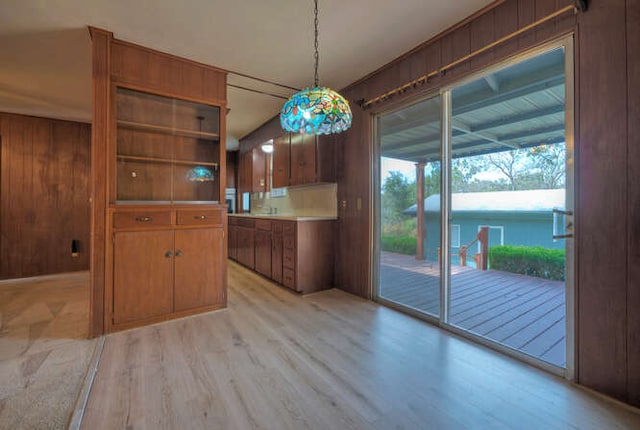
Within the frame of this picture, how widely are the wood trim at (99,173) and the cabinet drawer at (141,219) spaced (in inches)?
4.1

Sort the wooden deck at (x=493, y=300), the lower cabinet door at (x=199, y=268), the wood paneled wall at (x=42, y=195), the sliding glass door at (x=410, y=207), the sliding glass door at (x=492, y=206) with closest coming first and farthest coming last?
the sliding glass door at (x=492, y=206) → the wooden deck at (x=493, y=300) → the sliding glass door at (x=410, y=207) → the lower cabinet door at (x=199, y=268) → the wood paneled wall at (x=42, y=195)

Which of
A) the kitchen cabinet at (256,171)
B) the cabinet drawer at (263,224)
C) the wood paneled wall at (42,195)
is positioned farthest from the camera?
the kitchen cabinet at (256,171)

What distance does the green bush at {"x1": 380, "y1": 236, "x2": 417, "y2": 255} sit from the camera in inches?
117

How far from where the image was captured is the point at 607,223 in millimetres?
1629

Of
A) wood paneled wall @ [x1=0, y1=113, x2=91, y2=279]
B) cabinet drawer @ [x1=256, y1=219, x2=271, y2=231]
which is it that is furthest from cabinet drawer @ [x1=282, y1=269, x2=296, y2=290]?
wood paneled wall @ [x1=0, y1=113, x2=91, y2=279]

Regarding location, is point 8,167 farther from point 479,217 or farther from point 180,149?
point 479,217

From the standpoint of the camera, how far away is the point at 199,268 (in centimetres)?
290

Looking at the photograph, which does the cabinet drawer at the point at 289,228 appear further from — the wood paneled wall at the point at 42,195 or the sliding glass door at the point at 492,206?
the wood paneled wall at the point at 42,195

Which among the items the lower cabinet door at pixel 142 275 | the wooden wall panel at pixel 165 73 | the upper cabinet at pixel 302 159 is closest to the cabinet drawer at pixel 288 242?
the upper cabinet at pixel 302 159

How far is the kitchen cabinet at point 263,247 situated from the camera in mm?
4055

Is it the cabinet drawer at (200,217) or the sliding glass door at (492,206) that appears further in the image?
the cabinet drawer at (200,217)

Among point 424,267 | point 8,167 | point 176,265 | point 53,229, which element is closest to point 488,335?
point 424,267

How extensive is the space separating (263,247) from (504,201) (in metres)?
3.07

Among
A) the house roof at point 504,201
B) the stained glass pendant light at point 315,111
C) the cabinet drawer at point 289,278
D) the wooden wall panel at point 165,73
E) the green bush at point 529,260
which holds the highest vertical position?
the wooden wall panel at point 165,73
